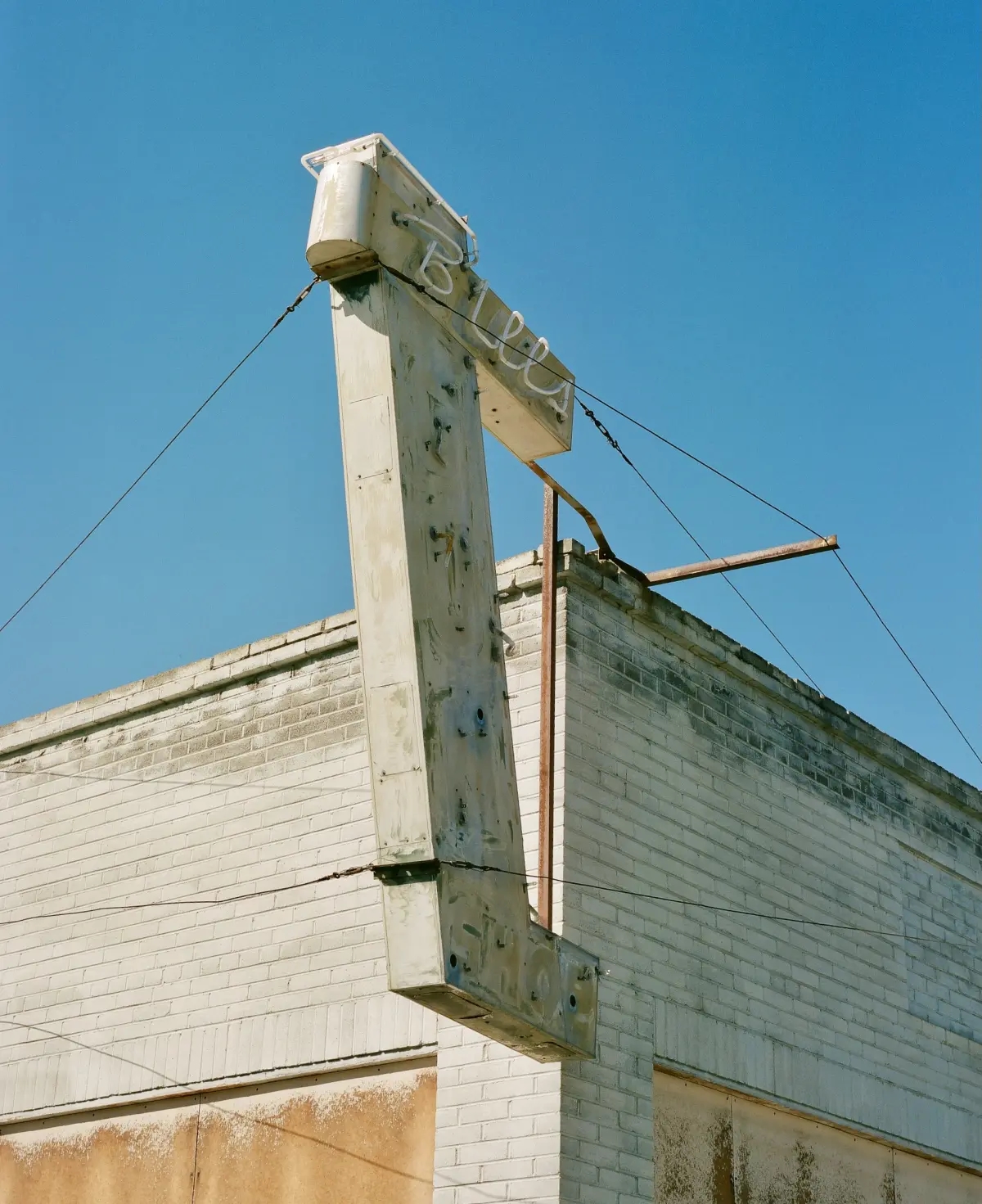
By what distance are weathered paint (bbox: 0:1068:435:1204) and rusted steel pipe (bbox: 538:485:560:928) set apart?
1.38 metres

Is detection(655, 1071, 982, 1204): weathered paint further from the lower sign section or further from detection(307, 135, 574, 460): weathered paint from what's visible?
detection(307, 135, 574, 460): weathered paint

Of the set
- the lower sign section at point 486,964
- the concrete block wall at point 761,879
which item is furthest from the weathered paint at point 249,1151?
the lower sign section at point 486,964

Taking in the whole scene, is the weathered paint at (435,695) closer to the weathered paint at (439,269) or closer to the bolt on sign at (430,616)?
the bolt on sign at (430,616)

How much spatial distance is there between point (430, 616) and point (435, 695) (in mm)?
360

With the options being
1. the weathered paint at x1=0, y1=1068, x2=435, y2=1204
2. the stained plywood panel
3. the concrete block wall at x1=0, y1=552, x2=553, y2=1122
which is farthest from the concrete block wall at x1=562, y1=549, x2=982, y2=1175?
the weathered paint at x1=0, y1=1068, x2=435, y2=1204

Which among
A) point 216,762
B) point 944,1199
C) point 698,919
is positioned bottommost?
point 944,1199

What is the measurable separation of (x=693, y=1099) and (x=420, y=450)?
14.0 feet

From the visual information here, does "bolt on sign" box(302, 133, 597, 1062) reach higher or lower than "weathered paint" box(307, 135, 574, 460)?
lower

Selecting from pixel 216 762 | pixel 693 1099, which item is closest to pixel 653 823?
pixel 693 1099

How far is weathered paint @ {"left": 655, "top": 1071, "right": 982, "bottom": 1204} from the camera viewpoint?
9000mm

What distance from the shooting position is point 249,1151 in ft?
31.0

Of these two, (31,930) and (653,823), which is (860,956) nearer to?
(653,823)

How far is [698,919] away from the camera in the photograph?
31.5 feet

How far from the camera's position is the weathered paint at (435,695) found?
6.78 metres
